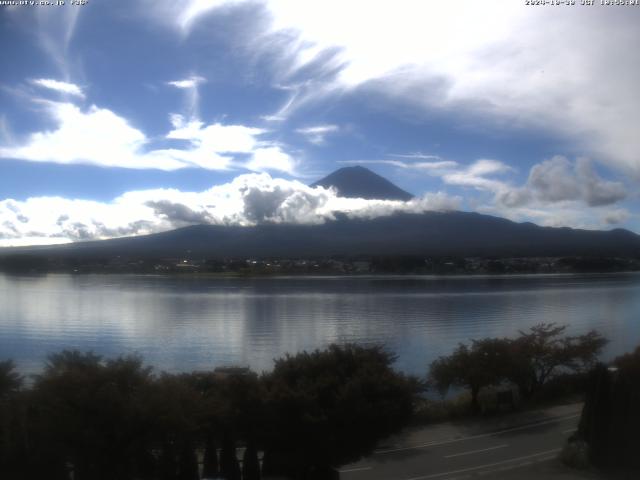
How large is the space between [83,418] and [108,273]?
2540 cm

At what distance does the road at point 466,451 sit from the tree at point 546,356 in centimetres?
369

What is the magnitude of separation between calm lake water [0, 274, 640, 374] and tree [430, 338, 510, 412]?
1.49m

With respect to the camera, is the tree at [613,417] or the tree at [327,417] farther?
the tree at [613,417]

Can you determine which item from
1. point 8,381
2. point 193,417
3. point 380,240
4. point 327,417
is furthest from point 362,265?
point 193,417

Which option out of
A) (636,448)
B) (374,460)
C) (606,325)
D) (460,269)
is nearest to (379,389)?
(374,460)

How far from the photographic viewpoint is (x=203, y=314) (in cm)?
2644

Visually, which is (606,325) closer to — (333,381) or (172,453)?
(333,381)

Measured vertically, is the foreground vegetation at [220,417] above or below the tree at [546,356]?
above

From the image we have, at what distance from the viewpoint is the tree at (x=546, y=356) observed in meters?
16.8

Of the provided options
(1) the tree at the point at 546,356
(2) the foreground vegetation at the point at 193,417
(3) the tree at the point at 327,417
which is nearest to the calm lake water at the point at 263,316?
(1) the tree at the point at 546,356

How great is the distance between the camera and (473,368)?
16.3 meters

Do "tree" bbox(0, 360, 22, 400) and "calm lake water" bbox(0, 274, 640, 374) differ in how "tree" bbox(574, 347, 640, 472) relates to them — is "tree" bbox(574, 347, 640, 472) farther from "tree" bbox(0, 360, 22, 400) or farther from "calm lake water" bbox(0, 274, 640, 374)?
"tree" bbox(0, 360, 22, 400)

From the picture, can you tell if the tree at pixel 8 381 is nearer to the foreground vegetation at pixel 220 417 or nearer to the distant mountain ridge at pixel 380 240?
the foreground vegetation at pixel 220 417

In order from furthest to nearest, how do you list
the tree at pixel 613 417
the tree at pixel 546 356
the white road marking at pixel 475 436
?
1. the tree at pixel 546 356
2. the white road marking at pixel 475 436
3. the tree at pixel 613 417
